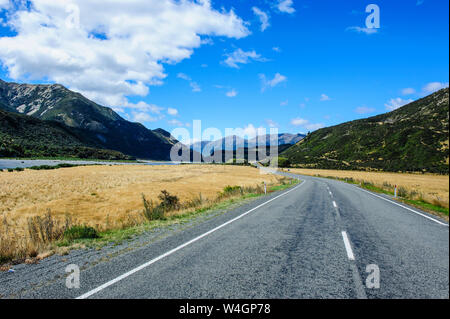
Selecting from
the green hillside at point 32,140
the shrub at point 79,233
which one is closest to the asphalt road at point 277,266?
the shrub at point 79,233

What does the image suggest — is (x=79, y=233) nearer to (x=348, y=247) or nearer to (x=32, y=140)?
(x=348, y=247)

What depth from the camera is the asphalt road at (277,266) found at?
3.89 metres

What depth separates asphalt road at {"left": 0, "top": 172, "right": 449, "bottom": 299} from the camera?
389 centimetres

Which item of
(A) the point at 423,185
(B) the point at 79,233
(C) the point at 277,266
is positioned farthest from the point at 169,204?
(A) the point at 423,185

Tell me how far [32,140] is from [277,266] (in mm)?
151955

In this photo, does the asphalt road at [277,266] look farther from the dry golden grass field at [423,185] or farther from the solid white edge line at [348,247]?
the dry golden grass field at [423,185]

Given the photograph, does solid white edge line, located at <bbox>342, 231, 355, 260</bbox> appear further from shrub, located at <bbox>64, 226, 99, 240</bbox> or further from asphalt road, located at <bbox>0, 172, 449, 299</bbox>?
shrub, located at <bbox>64, 226, 99, 240</bbox>

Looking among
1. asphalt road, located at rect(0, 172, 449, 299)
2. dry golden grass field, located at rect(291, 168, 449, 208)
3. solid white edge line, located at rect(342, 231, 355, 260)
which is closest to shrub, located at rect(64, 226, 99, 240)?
asphalt road, located at rect(0, 172, 449, 299)

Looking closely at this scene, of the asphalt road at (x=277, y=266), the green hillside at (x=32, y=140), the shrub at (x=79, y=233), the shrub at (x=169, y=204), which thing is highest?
the green hillside at (x=32, y=140)

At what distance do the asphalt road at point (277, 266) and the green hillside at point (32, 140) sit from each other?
121m

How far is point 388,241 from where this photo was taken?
21.6 feet

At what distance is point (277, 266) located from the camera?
4938 mm
